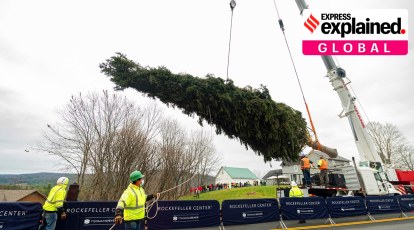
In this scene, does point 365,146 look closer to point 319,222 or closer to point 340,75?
point 340,75

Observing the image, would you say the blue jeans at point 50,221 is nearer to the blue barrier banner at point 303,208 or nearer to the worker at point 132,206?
the worker at point 132,206

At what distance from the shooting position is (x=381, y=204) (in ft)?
37.1

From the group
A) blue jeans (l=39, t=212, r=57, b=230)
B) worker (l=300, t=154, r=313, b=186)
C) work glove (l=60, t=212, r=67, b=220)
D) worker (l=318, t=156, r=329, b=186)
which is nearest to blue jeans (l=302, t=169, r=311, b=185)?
worker (l=300, t=154, r=313, b=186)

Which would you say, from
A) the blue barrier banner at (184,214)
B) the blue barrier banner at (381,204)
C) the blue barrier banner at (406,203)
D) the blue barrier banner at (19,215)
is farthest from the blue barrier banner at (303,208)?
the blue barrier banner at (19,215)

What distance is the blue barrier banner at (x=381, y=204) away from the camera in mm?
11026

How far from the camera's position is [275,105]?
11.6m

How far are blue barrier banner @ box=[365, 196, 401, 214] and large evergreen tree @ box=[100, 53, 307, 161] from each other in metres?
3.78

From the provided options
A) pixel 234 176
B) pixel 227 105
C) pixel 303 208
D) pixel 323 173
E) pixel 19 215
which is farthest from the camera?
pixel 234 176

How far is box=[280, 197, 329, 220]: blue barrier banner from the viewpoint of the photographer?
8.99 meters

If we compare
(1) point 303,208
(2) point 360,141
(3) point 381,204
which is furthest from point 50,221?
(2) point 360,141

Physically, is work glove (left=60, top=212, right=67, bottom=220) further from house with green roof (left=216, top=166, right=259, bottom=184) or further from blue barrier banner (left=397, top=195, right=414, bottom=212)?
house with green roof (left=216, top=166, right=259, bottom=184)

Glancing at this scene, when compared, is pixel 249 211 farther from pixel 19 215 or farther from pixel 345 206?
pixel 19 215

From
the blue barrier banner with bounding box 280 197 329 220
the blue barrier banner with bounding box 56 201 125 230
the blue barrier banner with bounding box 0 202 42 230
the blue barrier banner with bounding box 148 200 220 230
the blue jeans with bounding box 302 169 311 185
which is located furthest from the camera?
the blue jeans with bounding box 302 169 311 185

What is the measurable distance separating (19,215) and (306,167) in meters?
11.7
